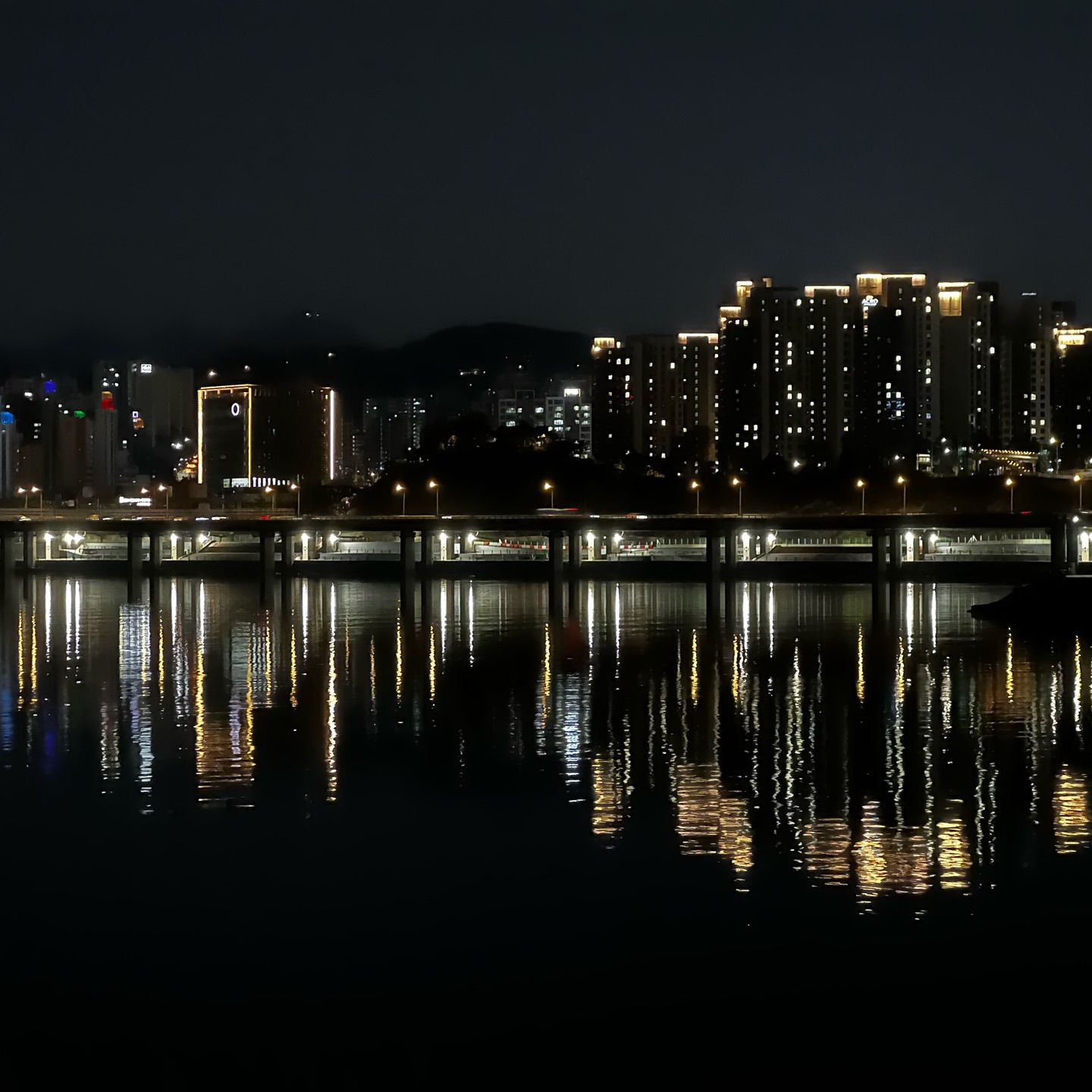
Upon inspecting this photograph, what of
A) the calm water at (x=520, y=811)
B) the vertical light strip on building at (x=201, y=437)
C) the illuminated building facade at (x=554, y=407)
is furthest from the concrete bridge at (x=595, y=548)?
the vertical light strip on building at (x=201, y=437)

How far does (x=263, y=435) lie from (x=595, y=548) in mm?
105699

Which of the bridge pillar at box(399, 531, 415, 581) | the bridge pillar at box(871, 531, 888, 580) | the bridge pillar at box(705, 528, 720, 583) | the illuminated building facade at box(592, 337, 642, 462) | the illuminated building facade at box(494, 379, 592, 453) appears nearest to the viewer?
the bridge pillar at box(871, 531, 888, 580)

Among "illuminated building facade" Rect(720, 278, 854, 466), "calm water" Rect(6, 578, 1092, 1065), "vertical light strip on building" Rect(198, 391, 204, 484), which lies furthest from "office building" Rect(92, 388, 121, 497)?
"calm water" Rect(6, 578, 1092, 1065)

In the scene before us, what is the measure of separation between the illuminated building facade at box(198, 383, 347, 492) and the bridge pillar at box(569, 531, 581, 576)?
110 metres

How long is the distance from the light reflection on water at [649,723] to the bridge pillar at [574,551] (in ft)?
64.7

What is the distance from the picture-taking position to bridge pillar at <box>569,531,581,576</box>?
64688 millimetres

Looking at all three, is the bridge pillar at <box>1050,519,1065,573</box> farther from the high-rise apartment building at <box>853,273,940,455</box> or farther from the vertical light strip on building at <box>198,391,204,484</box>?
the vertical light strip on building at <box>198,391,204,484</box>

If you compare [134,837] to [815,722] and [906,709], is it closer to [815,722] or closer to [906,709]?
[815,722]

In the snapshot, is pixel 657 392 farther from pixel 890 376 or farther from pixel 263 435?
pixel 263 435

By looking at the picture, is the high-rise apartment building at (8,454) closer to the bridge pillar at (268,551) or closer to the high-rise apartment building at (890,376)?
the high-rise apartment building at (890,376)

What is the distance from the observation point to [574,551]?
65.6 metres

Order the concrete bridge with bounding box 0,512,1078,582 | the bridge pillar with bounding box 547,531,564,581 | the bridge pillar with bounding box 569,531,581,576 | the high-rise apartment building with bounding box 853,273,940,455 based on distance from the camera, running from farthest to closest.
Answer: the high-rise apartment building with bounding box 853,273,940,455, the bridge pillar with bounding box 569,531,581,576, the concrete bridge with bounding box 0,512,1078,582, the bridge pillar with bounding box 547,531,564,581

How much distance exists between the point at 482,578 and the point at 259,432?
110145 millimetres

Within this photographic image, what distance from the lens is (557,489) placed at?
102 m
